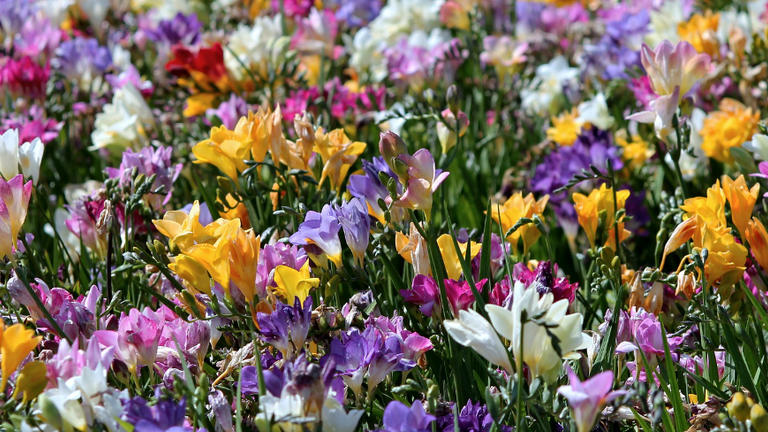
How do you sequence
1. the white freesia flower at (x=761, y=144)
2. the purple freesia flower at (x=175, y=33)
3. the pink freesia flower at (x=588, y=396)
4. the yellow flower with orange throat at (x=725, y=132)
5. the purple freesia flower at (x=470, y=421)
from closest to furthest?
the pink freesia flower at (x=588, y=396)
the purple freesia flower at (x=470, y=421)
the white freesia flower at (x=761, y=144)
the yellow flower with orange throat at (x=725, y=132)
the purple freesia flower at (x=175, y=33)

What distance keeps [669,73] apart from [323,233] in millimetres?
943

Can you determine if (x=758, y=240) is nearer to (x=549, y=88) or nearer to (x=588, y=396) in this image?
(x=588, y=396)

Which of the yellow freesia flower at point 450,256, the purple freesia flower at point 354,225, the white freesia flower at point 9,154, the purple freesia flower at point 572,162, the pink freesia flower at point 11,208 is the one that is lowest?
the purple freesia flower at point 572,162

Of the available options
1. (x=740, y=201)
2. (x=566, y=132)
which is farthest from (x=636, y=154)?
(x=740, y=201)

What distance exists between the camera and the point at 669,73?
2.04 metres

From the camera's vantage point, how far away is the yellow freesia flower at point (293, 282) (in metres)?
1.53

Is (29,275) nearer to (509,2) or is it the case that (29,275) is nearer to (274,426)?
(274,426)

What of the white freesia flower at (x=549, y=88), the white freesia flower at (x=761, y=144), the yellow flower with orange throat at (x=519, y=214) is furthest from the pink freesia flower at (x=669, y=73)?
the white freesia flower at (x=549, y=88)

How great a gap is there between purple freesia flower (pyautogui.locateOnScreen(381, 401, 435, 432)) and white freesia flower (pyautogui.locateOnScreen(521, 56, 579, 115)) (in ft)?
8.16

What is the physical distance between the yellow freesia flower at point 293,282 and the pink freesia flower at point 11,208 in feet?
1.70

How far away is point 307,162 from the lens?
2059 mm

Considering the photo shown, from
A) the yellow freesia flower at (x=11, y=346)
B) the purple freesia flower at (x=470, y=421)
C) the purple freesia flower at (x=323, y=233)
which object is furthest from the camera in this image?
the purple freesia flower at (x=323, y=233)

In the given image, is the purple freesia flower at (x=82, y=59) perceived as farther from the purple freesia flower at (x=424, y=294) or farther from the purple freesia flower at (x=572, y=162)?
the purple freesia flower at (x=424, y=294)

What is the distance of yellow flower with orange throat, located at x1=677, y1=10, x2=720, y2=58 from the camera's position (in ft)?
10.7
